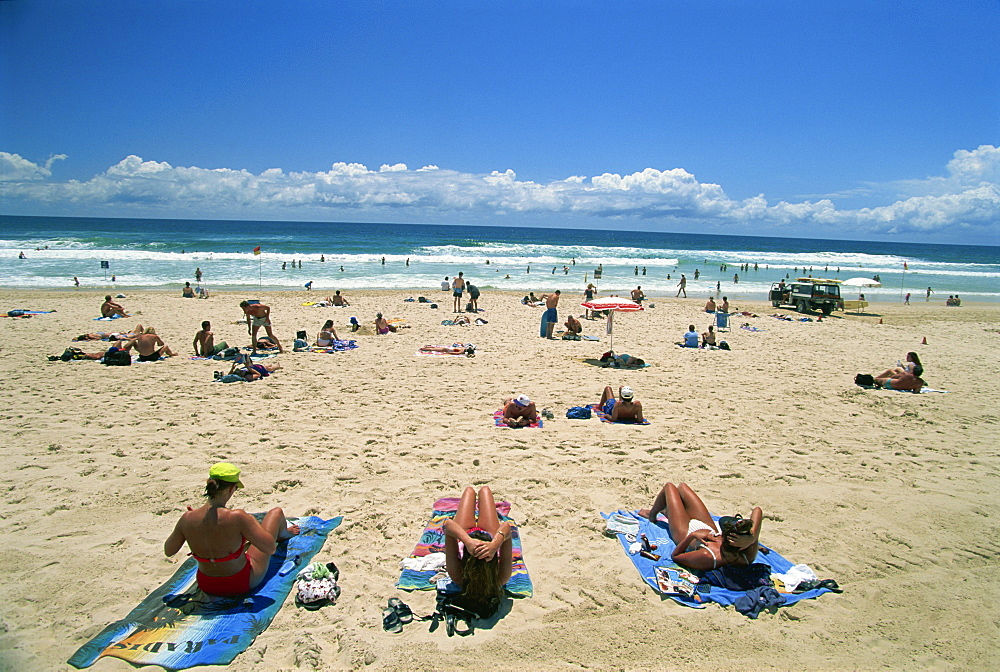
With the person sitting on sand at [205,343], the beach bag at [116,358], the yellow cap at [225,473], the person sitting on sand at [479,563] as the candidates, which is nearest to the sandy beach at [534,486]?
the person sitting on sand at [479,563]

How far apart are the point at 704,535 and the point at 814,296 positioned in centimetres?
2071

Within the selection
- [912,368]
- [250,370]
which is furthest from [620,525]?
[912,368]

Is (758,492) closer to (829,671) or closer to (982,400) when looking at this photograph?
(829,671)

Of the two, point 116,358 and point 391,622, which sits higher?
point 116,358

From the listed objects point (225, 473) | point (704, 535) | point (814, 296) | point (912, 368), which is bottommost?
point (704, 535)

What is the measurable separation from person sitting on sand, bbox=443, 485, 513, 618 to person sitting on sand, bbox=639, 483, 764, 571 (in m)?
1.45

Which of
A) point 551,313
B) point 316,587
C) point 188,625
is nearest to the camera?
point 188,625

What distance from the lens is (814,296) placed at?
21594mm

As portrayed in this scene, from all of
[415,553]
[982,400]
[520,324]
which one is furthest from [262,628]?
[520,324]

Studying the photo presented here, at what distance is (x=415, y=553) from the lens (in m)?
4.33

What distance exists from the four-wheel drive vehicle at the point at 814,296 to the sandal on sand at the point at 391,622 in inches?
874

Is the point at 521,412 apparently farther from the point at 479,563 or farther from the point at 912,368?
the point at 912,368

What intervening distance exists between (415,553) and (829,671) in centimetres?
291

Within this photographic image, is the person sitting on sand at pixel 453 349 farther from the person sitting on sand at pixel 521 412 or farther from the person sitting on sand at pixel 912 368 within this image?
the person sitting on sand at pixel 912 368
